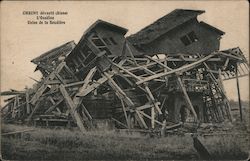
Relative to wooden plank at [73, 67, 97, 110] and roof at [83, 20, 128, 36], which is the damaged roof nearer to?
roof at [83, 20, 128, 36]

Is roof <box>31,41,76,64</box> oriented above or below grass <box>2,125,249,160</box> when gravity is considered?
above

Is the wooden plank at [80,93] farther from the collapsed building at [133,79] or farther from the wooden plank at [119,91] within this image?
the wooden plank at [119,91]

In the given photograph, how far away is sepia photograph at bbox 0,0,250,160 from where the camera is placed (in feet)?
49.8

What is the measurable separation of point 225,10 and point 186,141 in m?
6.05

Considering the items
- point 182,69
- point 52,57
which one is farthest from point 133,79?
point 52,57

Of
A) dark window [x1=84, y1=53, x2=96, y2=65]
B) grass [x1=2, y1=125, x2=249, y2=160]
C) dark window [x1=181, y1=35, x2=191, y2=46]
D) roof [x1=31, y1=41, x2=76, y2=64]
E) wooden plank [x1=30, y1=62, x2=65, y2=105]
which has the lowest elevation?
grass [x1=2, y1=125, x2=249, y2=160]

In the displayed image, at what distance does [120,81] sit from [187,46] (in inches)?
198

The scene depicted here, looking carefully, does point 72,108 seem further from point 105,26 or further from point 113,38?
point 113,38

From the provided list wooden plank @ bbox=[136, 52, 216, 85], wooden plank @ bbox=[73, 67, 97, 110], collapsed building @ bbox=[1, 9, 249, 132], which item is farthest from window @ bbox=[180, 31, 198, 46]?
wooden plank @ bbox=[73, 67, 97, 110]

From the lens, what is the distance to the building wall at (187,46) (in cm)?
2180

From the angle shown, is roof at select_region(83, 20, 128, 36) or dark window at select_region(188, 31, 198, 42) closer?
roof at select_region(83, 20, 128, 36)

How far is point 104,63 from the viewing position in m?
19.6

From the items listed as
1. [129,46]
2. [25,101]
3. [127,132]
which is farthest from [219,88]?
[25,101]

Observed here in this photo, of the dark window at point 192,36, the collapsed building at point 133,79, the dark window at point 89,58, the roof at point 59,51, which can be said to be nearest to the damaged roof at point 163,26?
the collapsed building at point 133,79
